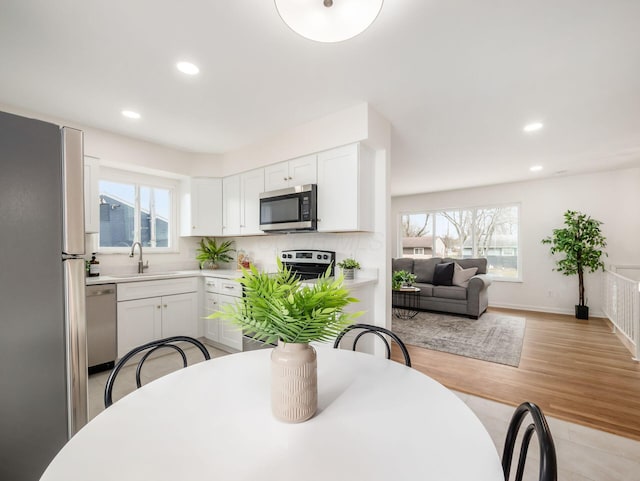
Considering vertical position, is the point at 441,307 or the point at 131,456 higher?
the point at 131,456

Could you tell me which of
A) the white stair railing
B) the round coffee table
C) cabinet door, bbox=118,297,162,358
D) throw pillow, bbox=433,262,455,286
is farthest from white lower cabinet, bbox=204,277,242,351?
the white stair railing

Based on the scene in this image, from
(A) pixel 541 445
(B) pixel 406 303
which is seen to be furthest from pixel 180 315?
(B) pixel 406 303

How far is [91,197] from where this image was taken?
9.87 feet

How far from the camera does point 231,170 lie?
393cm

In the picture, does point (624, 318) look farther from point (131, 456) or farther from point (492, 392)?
point (131, 456)

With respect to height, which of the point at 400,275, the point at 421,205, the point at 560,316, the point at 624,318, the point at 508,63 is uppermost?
the point at 508,63

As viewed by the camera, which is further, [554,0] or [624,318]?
[624,318]

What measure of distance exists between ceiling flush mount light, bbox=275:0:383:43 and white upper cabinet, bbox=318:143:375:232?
144 cm

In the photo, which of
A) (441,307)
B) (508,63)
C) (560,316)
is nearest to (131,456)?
(508,63)

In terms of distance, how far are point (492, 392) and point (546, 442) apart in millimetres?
2224

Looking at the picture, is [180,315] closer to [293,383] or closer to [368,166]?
[368,166]

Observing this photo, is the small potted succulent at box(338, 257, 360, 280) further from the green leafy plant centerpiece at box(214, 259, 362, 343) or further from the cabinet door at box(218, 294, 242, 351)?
the green leafy plant centerpiece at box(214, 259, 362, 343)

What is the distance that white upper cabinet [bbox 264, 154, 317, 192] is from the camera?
3049mm

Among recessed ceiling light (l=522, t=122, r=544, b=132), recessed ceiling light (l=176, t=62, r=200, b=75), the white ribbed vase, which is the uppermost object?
recessed ceiling light (l=176, t=62, r=200, b=75)
